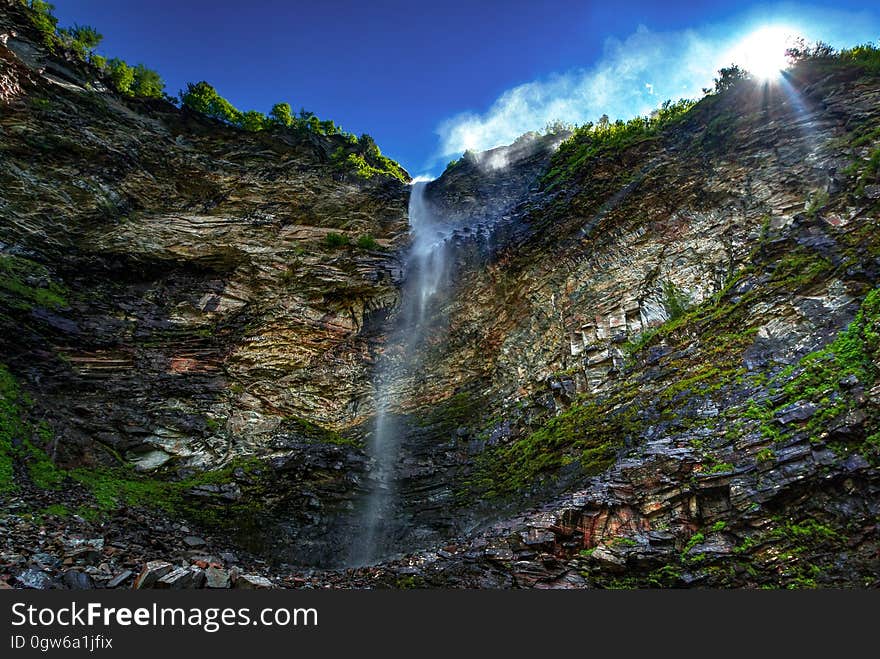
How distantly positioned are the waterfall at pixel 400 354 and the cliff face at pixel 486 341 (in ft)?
1.37

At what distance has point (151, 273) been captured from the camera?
17.9 m

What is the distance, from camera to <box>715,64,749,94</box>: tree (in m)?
15.8

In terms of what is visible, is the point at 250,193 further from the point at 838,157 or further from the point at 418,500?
the point at 838,157

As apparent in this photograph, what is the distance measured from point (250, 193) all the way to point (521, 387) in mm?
15850

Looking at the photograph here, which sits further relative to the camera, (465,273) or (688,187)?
(465,273)

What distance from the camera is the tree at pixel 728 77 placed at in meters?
15.8

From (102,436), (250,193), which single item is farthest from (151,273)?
(102,436)

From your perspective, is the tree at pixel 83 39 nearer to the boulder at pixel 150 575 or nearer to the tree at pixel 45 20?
the tree at pixel 45 20

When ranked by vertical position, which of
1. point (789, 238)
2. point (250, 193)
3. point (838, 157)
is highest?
point (250, 193)

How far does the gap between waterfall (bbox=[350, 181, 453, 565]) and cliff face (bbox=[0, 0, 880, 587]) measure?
16.4 inches

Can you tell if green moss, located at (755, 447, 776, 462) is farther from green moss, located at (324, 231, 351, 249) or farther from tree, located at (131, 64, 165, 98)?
tree, located at (131, 64, 165, 98)

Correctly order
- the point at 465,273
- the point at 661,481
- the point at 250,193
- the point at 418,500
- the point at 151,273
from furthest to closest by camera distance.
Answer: the point at 250,193 → the point at 465,273 → the point at 151,273 → the point at 418,500 → the point at 661,481

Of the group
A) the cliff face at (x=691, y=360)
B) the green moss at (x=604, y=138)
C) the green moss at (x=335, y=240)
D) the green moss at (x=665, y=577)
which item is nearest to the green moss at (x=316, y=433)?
the cliff face at (x=691, y=360)

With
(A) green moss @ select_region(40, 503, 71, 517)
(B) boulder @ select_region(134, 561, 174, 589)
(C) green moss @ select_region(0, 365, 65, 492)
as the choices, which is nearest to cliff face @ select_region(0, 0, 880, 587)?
(C) green moss @ select_region(0, 365, 65, 492)
